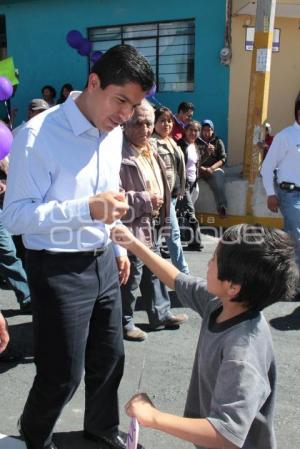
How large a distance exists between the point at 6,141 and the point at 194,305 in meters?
2.05

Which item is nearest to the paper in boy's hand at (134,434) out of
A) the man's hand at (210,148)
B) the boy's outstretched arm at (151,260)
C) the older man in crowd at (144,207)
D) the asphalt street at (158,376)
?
the boy's outstretched arm at (151,260)

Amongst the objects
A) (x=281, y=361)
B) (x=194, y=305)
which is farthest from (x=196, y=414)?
(x=281, y=361)

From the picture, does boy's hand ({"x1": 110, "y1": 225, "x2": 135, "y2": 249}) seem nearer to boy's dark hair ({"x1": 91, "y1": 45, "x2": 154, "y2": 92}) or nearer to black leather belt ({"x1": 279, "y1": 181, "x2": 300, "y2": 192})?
boy's dark hair ({"x1": 91, "y1": 45, "x2": 154, "y2": 92})

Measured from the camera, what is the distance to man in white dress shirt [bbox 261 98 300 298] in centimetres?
461

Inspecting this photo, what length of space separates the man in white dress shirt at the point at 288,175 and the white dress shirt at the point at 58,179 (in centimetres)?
277

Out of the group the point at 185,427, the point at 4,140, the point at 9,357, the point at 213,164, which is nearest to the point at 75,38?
the point at 213,164

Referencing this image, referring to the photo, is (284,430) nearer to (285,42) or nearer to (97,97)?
(97,97)

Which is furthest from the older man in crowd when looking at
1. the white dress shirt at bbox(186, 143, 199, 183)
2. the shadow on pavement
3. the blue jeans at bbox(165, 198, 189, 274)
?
the white dress shirt at bbox(186, 143, 199, 183)

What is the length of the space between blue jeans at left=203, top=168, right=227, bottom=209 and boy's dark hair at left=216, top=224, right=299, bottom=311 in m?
5.93

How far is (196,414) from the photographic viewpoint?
183 centimetres

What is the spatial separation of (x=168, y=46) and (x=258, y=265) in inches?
358

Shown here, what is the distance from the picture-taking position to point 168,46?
9.97 meters

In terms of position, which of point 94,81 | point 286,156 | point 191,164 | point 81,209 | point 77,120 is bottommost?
point 191,164

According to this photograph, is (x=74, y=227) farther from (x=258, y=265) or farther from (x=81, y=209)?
(x=258, y=265)
